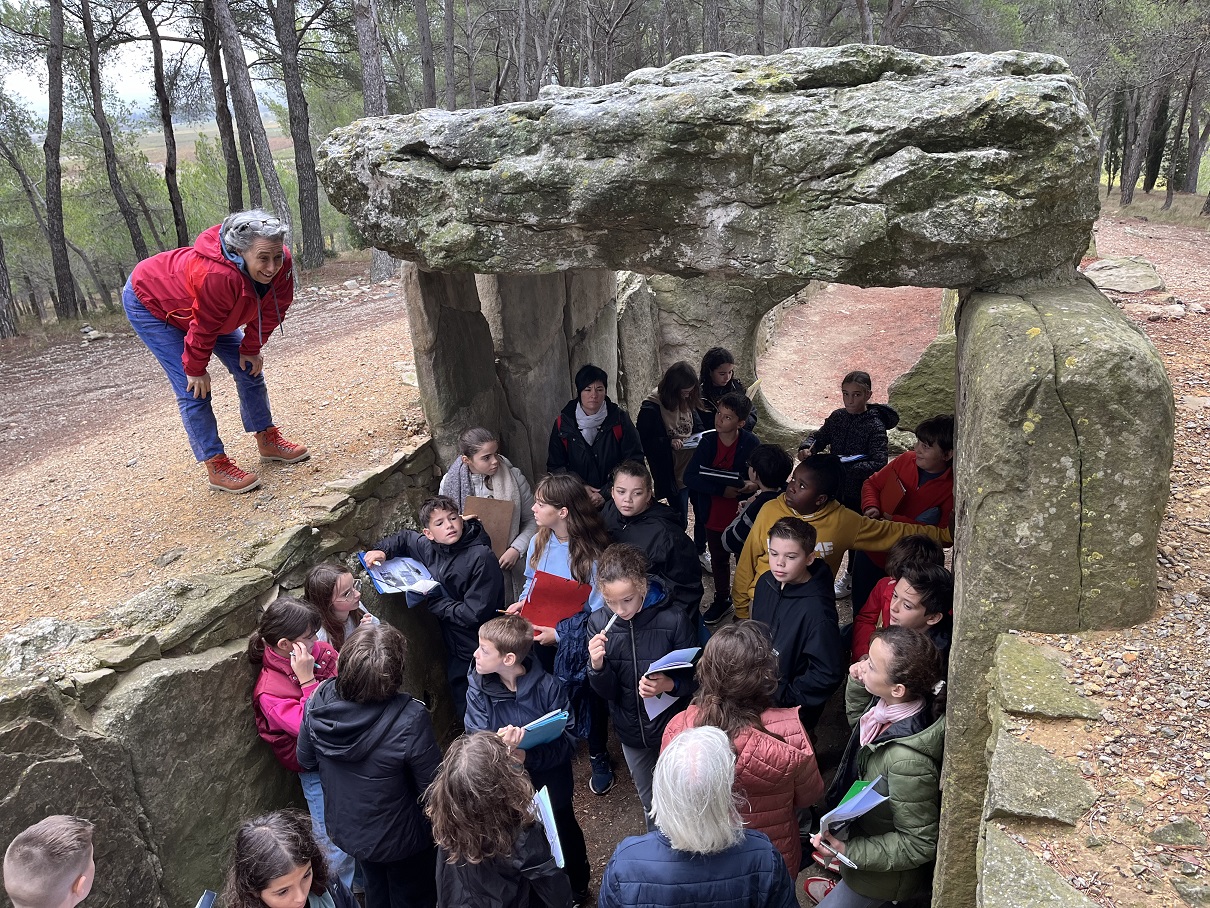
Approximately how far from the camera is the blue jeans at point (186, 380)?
180 inches

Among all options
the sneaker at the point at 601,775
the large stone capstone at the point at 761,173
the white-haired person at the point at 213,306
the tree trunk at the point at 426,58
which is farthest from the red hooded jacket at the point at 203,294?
the tree trunk at the point at 426,58

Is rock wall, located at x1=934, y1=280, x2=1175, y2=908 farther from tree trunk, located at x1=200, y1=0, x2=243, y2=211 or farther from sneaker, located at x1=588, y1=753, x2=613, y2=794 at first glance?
tree trunk, located at x1=200, y1=0, x2=243, y2=211

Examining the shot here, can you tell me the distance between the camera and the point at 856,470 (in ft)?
17.9

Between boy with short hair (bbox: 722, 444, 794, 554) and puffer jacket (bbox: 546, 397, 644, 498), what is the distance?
86cm

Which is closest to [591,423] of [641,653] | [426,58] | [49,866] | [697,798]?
[641,653]

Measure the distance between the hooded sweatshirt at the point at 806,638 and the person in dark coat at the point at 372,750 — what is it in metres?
1.55

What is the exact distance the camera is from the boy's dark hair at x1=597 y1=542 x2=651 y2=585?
3.58 meters

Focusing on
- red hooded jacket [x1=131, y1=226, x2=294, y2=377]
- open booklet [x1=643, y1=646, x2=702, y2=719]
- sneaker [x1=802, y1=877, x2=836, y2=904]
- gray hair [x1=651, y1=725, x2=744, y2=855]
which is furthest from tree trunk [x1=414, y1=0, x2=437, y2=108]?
gray hair [x1=651, y1=725, x2=744, y2=855]

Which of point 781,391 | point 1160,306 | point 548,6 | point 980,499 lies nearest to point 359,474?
point 980,499

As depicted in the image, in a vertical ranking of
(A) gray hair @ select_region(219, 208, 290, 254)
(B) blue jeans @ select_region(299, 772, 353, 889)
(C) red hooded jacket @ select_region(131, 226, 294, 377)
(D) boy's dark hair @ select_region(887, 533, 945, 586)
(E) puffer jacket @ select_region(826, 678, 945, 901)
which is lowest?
(B) blue jeans @ select_region(299, 772, 353, 889)

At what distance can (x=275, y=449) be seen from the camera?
5.29 meters

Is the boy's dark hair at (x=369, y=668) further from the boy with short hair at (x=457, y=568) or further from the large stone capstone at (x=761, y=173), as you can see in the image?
the large stone capstone at (x=761, y=173)

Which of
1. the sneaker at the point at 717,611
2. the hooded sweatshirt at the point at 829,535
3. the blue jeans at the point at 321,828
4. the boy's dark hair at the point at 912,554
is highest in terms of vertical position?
the boy's dark hair at the point at 912,554

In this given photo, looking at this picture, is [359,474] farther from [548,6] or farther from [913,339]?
[548,6]
